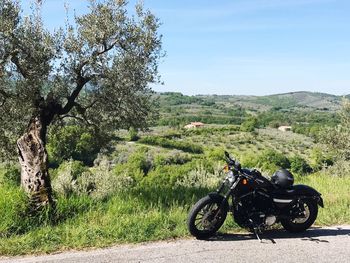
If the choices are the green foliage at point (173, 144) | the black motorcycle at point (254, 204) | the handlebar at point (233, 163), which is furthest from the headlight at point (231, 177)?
the green foliage at point (173, 144)

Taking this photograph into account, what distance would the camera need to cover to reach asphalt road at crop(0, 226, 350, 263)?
5777 millimetres

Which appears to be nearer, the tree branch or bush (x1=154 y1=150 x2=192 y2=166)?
the tree branch

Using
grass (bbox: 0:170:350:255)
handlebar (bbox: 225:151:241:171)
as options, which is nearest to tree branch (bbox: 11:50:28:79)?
grass (bbox: 0:170:350:255)

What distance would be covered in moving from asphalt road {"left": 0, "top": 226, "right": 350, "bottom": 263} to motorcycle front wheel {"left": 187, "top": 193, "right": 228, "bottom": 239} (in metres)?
0.16

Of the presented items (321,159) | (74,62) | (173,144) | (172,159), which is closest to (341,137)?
(74,62)

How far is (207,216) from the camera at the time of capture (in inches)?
275

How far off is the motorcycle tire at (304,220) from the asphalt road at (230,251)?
1.01 feet

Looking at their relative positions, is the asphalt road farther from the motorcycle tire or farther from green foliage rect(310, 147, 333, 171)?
green foliage rect(310, 147, 333, 171)

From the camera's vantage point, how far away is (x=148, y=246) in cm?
633

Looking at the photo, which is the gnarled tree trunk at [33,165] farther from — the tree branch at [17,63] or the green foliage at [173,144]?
the green foliage at [173,144]

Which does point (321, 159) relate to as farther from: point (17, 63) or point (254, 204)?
point (254, 204)

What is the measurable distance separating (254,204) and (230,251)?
4.70 feet

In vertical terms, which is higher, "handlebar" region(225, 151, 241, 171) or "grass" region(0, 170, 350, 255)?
"handlebar" region(225, 151, 241, 171)

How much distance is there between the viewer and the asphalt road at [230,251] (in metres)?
5.78
